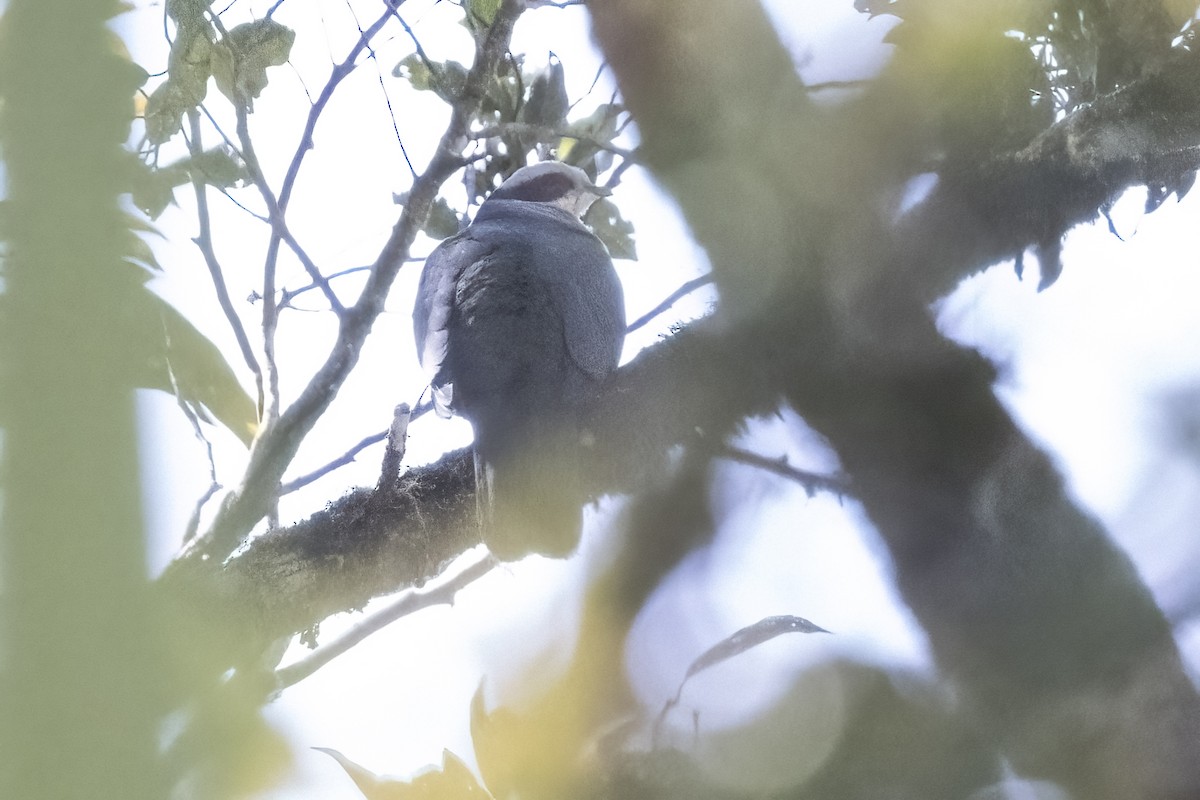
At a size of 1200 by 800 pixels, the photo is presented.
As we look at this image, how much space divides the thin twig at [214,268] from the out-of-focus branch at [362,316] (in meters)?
0.17

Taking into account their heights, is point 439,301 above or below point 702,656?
above

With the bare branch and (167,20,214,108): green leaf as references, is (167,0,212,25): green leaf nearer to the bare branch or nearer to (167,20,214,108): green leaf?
(167,20,214,108): green leaf

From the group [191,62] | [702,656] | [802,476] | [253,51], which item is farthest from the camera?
[253,51]

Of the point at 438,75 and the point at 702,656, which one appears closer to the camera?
the point at 702,656

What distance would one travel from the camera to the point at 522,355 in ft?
4.13

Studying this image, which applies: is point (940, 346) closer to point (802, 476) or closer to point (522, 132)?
point (802, 476)

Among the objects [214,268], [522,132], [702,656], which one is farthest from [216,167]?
[702,656]

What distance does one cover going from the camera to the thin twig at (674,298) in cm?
87

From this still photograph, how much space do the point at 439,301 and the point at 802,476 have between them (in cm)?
82

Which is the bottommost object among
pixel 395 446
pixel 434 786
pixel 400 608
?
pixel 434 786

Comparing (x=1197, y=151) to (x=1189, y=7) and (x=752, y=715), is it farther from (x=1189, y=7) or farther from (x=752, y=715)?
(x=752, y=715)

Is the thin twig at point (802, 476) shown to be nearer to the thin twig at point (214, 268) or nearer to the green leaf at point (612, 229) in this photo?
the green leaf at point (612, 229)

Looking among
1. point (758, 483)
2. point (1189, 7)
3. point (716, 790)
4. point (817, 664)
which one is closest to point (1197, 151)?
point (1189, 7)

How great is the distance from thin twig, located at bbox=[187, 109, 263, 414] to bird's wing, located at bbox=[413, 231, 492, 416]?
401mm
